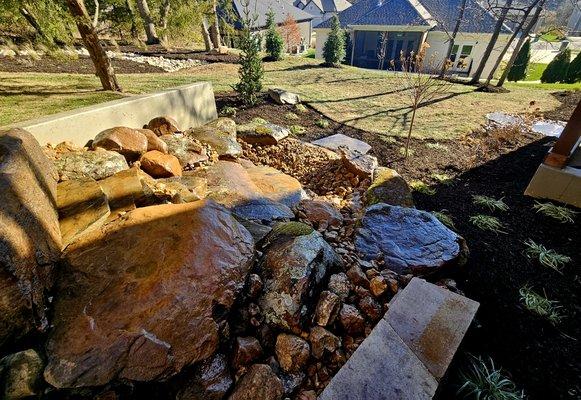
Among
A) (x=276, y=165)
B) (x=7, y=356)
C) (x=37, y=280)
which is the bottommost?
(x=276, y=165)

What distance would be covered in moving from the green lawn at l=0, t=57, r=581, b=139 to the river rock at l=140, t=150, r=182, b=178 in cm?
203

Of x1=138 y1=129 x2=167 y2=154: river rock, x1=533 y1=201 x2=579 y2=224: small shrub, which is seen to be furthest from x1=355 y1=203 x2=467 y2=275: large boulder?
x1=138 y1=129 x2=167 y2=154: river rock

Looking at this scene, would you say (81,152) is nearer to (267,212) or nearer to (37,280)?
(37,280)

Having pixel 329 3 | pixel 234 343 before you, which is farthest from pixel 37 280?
→ pixel 329 3

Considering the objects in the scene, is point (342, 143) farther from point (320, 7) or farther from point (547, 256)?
point (320, 7)

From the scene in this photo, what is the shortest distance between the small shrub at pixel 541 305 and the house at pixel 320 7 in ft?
140

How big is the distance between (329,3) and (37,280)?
4741 centimetres

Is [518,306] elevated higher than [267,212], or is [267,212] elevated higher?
[267,212]

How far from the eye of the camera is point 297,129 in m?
6.25

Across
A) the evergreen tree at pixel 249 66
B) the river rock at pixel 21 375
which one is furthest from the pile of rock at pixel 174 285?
the evergreen tree at pixel 249 66

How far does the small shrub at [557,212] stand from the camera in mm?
3781

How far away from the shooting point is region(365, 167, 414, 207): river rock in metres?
A: 3.79

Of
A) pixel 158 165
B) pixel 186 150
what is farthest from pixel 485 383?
pixel 186 150

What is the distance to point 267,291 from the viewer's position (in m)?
2.00
